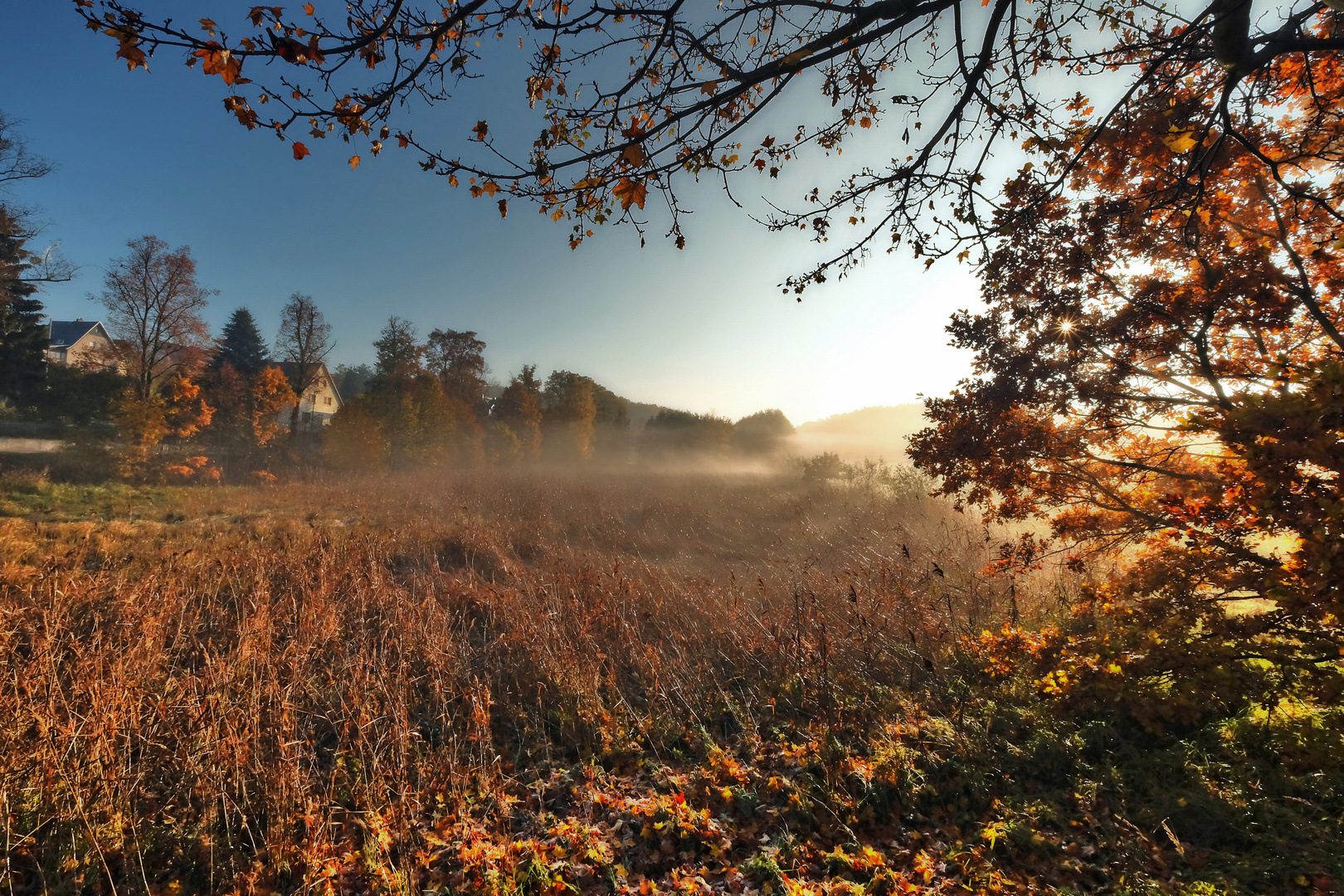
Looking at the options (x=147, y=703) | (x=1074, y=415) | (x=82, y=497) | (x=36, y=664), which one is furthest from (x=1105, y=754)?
(x=82, y=497)

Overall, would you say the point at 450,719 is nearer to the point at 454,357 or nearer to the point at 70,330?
the point at 454,357

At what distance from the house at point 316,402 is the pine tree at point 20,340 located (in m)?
10.2

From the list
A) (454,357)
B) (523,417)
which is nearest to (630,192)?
(523,417)

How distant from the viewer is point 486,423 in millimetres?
34062

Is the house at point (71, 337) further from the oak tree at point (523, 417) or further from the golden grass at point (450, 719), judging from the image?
the golden grass at point (450, 719)

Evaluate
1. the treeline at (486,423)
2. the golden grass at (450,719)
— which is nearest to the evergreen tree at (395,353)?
the treeline at (486,423)

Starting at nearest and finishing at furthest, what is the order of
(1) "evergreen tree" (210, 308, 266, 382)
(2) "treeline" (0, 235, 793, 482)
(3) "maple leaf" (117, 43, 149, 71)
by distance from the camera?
1. (3) "maple leaf" (117, 43, 149, 71)
2. (2) "treeline" (0, 235, 793, 482)
3. (1) "evergreen tree" (210, 308, 266, 382)

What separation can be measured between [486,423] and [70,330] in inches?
2038

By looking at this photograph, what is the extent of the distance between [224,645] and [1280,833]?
29.8 feet

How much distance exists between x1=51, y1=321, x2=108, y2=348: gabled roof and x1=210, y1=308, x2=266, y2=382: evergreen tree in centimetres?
2493

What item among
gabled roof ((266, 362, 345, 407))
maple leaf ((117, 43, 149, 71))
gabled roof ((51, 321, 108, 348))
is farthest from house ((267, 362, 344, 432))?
maple leaf ((117, 43, 149, 71))

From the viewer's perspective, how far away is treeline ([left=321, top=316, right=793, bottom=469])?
2520 cm

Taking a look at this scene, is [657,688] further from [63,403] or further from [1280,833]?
[63,403]

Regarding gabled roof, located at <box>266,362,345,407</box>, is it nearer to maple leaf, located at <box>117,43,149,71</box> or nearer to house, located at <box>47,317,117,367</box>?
house, located at <box>47,317,117,367</box>
